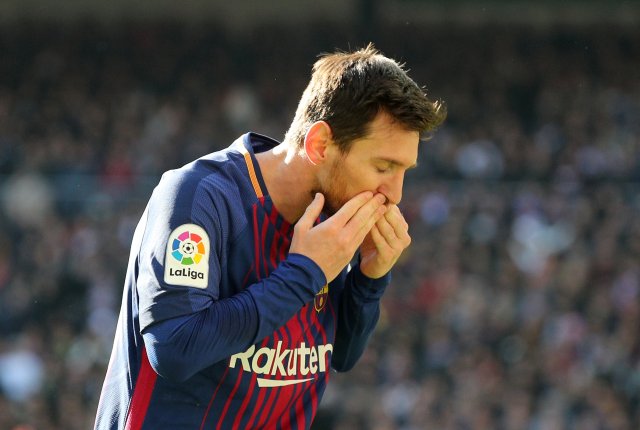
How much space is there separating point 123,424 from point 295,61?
1539 centimetres

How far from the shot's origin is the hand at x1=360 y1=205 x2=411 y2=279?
2904 millimetres

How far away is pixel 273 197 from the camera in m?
2.91

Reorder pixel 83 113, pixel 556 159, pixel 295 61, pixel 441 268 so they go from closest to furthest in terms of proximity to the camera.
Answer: pixel 441 268
pixel 556 159
pixel 83 113
pixel 295 61

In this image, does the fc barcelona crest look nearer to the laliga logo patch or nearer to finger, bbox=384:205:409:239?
finger, bbox=384:205:409:239

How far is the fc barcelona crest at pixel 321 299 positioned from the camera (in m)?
3.04

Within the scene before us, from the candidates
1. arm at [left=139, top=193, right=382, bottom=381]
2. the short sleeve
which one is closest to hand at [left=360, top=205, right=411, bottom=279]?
arm at [left=139, top=193, right=382, bottom=381]

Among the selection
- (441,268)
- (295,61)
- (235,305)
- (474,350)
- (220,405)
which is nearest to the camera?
(235,305)

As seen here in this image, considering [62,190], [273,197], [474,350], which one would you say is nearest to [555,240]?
[474,350]

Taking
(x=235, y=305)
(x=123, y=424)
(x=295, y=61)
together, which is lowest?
(x=123, y=424)

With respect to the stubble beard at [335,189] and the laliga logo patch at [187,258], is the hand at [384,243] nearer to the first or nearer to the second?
the stubble beard at [335,189]

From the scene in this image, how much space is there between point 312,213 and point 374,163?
0.71 ft

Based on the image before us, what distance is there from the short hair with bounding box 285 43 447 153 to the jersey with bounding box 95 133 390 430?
30 cm

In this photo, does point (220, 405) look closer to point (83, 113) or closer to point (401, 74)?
point (401, 74)

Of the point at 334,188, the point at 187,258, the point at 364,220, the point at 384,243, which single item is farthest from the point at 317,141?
the point at 187,258
